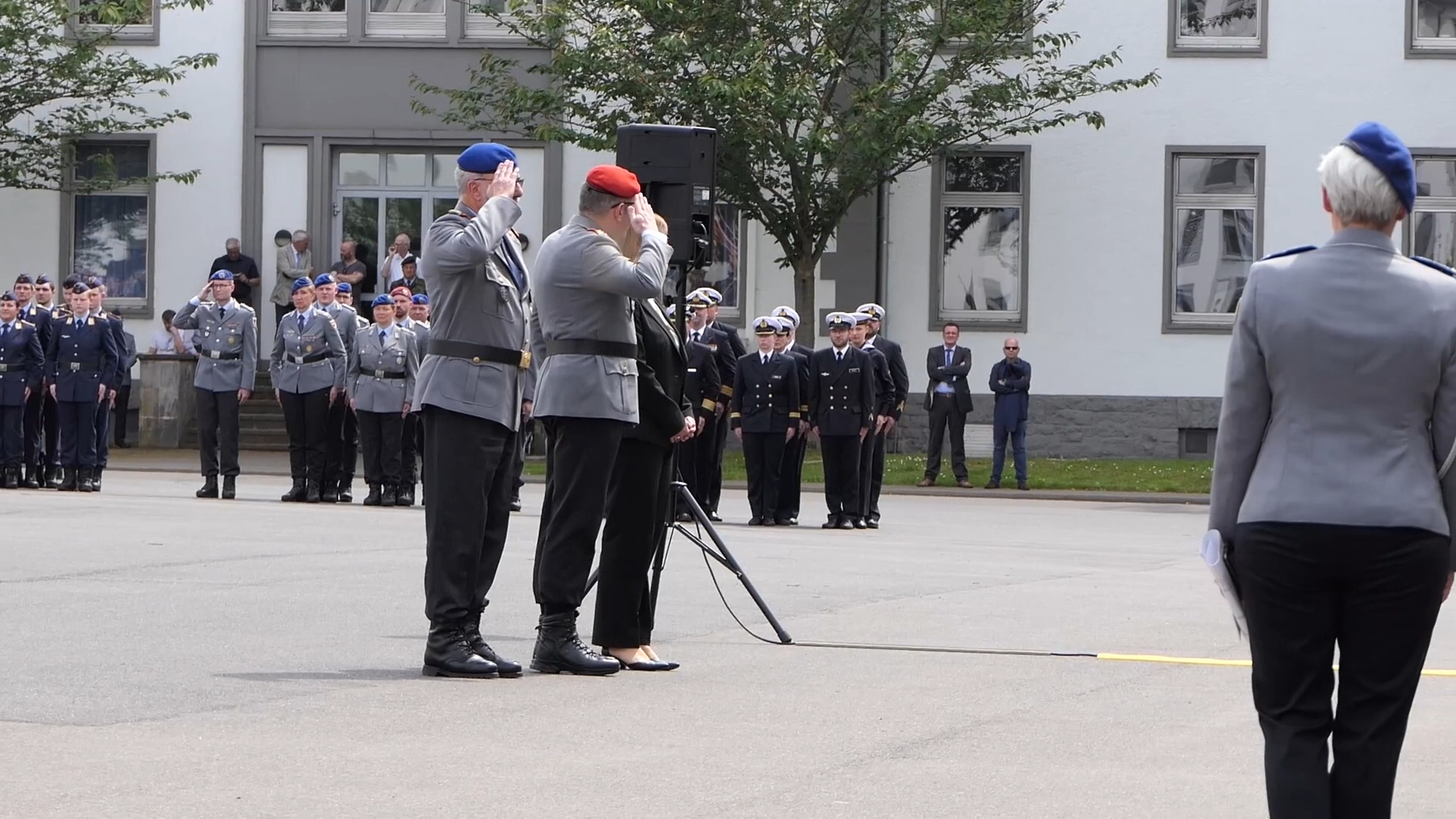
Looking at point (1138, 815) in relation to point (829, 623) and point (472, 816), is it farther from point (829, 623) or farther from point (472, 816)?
point (829, 623)

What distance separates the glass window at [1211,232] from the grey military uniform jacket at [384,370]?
13.8 meters

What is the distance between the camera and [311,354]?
68.6 feet

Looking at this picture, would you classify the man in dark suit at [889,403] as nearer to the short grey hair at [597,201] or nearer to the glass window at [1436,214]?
the short grey hair at [597,201]

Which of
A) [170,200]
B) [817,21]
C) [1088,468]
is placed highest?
[817,21]

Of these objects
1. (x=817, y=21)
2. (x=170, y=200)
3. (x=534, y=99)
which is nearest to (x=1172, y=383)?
(x=817, y=21)

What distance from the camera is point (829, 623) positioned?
10750 millimetres

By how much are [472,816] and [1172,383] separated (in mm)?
25847

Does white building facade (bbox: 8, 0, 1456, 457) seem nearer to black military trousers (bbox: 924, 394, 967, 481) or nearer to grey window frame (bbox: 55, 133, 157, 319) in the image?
grey window frame (bbox: 55, 133, 157, 319)

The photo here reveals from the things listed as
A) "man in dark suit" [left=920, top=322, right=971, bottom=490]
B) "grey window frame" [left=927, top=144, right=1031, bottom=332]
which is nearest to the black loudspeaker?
"man in dark suit" [left=920, top=322, right=971, bottom=490]

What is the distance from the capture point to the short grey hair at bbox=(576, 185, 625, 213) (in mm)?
8672

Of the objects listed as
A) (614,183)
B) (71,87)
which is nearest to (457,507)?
(614,183)

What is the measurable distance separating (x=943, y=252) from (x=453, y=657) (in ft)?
76.7

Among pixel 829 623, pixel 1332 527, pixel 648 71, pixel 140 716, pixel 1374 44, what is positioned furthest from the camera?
pixel 1374 44

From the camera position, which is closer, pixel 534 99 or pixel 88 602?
pixel 88 602
